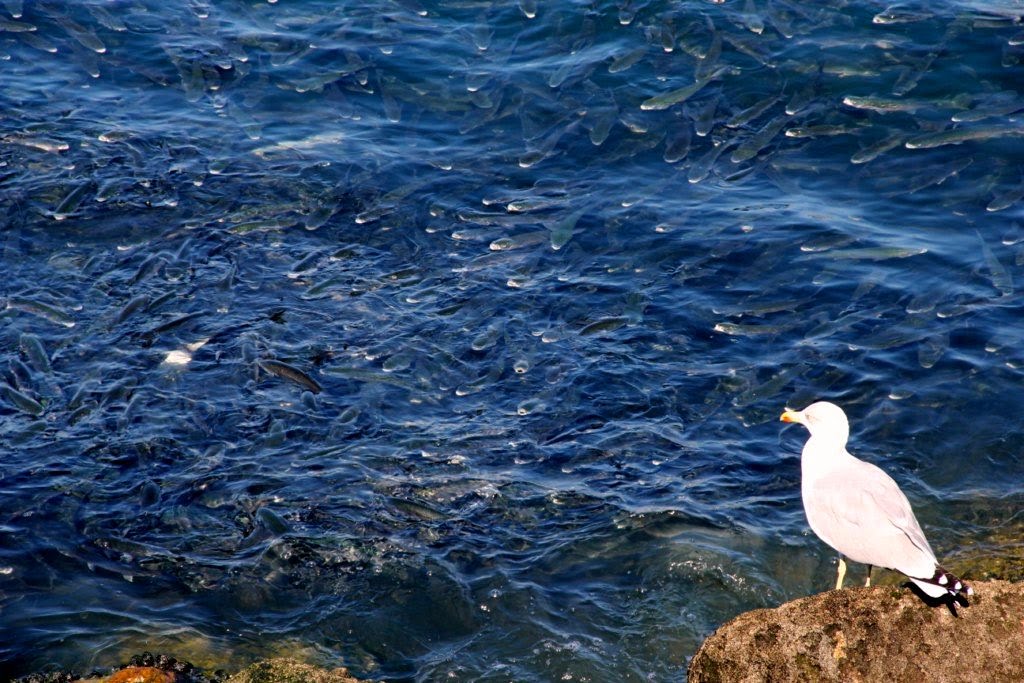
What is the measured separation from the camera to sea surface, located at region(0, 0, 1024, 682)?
7.16 meters

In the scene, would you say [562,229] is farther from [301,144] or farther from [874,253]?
[301,144]

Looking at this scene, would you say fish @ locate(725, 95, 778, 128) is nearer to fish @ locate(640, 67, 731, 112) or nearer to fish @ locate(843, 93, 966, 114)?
fish @ locate(640, 67, 731, 112)

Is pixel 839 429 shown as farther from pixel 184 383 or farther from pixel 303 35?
pixel 303 35

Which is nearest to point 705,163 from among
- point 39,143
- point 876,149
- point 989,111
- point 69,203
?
point 876,149

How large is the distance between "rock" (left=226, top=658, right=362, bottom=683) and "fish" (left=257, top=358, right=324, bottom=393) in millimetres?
3010

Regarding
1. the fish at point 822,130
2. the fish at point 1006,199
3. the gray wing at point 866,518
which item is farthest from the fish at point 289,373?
the fish at point 1006,199

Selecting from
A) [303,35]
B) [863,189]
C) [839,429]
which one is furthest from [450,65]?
[839,429]

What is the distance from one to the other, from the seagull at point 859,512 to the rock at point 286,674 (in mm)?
2915

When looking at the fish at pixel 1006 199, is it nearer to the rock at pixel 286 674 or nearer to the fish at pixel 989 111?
the fish at pixel 989 111

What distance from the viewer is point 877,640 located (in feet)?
17.7

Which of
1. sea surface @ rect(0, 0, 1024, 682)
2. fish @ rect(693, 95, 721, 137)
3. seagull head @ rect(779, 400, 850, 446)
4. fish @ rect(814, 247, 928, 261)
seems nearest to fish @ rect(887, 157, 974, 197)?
sea surface @ rect(0, 0, 1024, 682)

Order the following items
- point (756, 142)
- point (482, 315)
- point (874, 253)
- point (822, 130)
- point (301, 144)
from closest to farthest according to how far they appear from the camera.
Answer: point (482, 315)
point (874, 253)
point (756, 142)
point (822, 130)
point (301, 144)

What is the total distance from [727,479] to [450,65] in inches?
327

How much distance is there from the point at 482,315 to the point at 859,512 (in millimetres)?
4724
